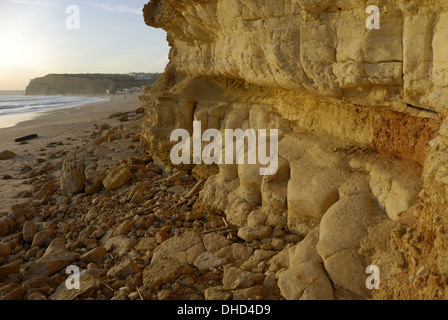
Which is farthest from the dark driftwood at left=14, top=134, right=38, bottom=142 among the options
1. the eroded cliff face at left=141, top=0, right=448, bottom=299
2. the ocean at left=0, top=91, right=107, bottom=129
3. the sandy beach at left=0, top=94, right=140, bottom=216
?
the eroded cliff face at left=141, top=0, right=448, bottom=299

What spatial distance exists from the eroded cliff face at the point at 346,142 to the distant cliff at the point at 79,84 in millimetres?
39618

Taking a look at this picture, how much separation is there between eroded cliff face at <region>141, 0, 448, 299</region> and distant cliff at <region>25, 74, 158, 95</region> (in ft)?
130

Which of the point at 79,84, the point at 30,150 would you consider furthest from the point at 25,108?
the point at 79,84

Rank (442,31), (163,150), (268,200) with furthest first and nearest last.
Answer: (163,150)
(268,200)
(442,31)

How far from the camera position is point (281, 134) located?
397 centimetres

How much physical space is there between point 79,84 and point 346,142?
55160 millimetres

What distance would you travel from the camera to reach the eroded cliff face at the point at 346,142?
2184 millimetres

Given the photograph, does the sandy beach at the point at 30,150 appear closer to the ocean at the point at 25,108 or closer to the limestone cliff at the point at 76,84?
the ocean at the point at 25,108

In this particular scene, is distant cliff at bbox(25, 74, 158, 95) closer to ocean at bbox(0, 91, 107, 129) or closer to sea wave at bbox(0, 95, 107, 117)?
sea wave at bbox(0, 95, 107, 117)

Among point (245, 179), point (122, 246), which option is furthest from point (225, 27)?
point (122, 246)

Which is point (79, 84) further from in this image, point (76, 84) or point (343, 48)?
point (343, 48)

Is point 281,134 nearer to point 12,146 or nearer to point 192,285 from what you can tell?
point 192,285

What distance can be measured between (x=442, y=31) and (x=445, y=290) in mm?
1588
